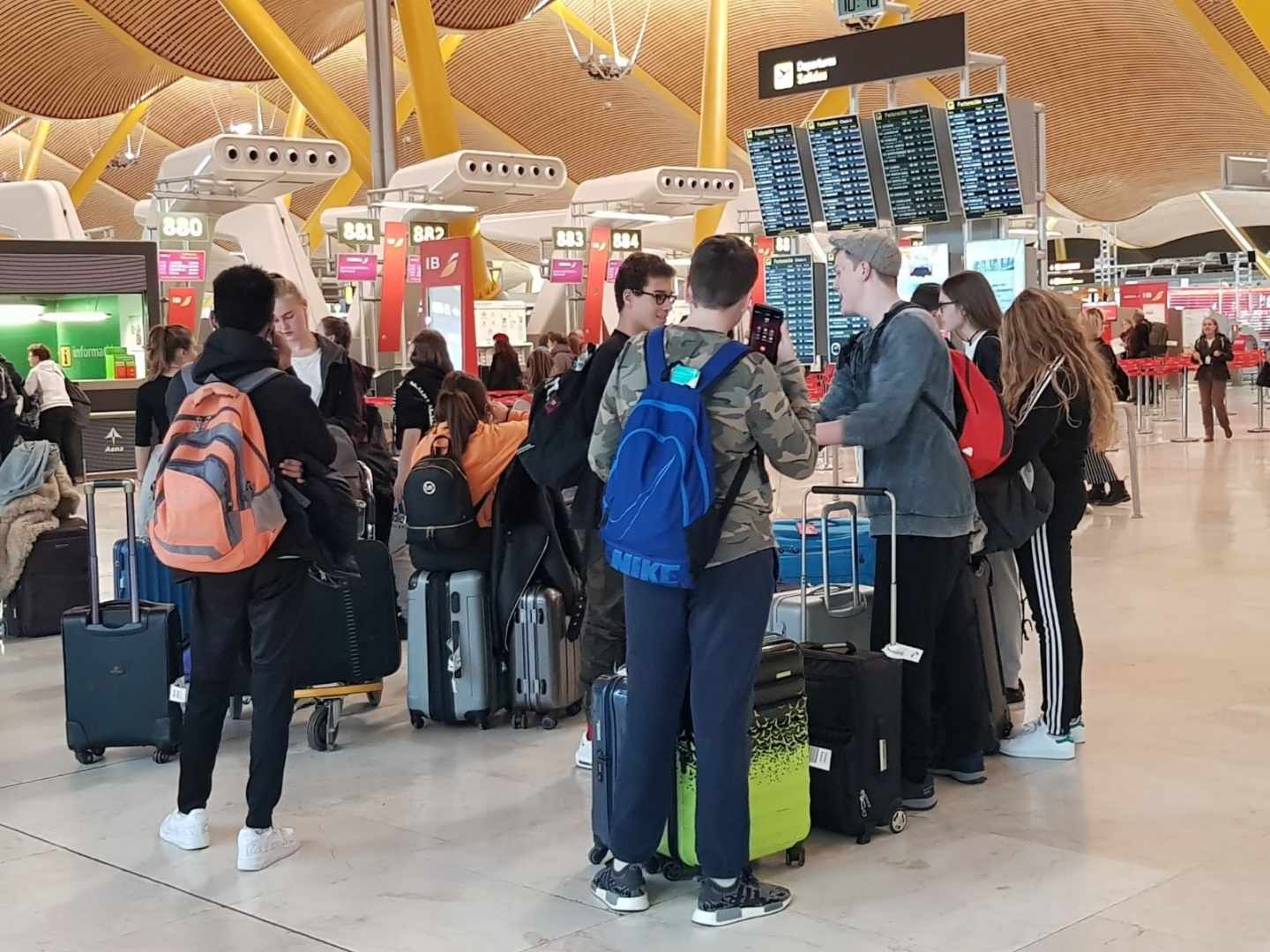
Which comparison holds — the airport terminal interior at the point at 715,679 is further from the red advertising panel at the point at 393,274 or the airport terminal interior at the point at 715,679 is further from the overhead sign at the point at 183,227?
the red advertising panel at the point at 393,274

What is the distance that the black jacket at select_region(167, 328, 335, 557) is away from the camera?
13.2ft

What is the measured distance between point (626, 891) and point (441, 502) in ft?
6.62

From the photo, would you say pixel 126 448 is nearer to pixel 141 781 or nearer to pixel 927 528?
pixel 141 781

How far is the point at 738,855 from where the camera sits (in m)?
3.61

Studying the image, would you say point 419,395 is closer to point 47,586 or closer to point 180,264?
point 47,586

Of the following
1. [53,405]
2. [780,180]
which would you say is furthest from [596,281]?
[780,180]

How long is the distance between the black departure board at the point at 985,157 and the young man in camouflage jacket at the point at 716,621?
5.29 meters

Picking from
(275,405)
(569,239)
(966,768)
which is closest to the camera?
(275,405)

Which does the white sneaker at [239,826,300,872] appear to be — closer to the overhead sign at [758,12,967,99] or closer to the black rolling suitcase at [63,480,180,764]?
the black rolling suitcase at [63,480,180,764]

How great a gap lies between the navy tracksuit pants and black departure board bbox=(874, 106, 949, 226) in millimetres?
5739

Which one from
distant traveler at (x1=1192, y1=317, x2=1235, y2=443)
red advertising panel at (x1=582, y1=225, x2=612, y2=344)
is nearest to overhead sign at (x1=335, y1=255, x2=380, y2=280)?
red advertising panel at (x1=582, y1=225, x2=612, y2=344)

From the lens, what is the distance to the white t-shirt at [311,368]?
19.4 feet

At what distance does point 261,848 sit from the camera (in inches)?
160

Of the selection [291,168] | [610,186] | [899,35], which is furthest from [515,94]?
[899,35]
